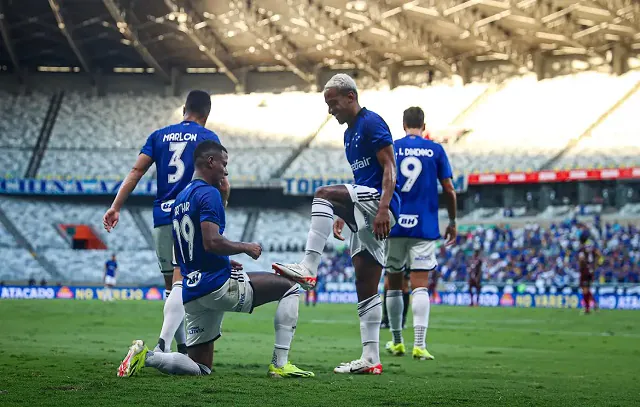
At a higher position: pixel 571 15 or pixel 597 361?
pixel 571 15

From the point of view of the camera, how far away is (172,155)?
27.9 ft

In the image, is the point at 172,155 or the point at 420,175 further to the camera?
the point at 420,175

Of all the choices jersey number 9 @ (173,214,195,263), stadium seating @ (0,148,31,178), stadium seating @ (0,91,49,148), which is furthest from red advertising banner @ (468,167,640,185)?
jersey number 9 @ (173,214,195,263)

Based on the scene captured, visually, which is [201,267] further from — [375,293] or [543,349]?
[543,349]

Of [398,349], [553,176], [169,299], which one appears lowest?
[398,349]

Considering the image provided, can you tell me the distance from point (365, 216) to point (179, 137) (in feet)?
6.70

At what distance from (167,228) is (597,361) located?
16.2 feet

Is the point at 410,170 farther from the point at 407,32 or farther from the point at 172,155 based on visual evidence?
the point at 407,32

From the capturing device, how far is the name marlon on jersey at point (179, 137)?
846 centimetres

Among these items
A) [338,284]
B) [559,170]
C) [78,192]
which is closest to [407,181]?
[338,284]

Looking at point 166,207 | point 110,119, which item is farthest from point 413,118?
point 110,119

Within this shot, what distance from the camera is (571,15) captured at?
142 feet

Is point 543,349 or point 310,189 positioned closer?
point 543,349

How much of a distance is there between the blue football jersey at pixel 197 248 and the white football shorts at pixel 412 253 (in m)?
3.42
